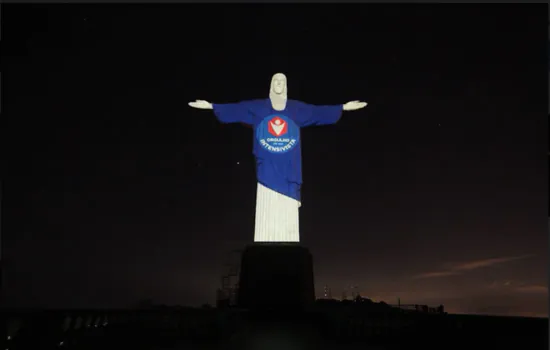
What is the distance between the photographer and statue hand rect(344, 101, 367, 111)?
14.9 metres

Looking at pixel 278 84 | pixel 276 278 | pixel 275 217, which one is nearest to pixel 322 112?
pixel 278 84

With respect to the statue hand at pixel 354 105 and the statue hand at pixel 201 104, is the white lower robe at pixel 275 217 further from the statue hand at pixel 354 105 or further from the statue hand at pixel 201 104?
the statue hand at pixel 354 105

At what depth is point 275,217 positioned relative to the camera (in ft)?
46.7

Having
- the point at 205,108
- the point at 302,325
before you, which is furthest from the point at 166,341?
the point at 205,108

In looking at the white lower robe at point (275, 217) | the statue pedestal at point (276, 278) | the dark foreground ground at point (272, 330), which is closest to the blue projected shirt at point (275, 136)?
the white lower robe at point (275, 217)

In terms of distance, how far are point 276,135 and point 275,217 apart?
228 centimetres

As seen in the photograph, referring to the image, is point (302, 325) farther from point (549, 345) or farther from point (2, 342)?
point (2, 342)

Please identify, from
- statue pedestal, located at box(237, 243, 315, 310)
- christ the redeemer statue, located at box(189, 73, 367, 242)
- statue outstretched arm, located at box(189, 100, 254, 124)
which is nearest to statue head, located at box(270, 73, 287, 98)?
christ the redeemer statue, located at box(189, 73, 367, 242)

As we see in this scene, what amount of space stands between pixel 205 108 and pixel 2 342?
26.7 feet

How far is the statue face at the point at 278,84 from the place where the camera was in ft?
47.7

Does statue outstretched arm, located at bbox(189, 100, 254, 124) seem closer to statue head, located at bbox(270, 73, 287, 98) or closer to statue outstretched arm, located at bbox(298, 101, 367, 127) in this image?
statue head, located at bbox(270, 73, 287, 98)

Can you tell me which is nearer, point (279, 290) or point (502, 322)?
point (502, 322)

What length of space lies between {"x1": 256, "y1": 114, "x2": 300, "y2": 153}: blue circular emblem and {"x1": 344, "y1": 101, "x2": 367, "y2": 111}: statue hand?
1.75 metres

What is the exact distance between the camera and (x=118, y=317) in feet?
38.2
